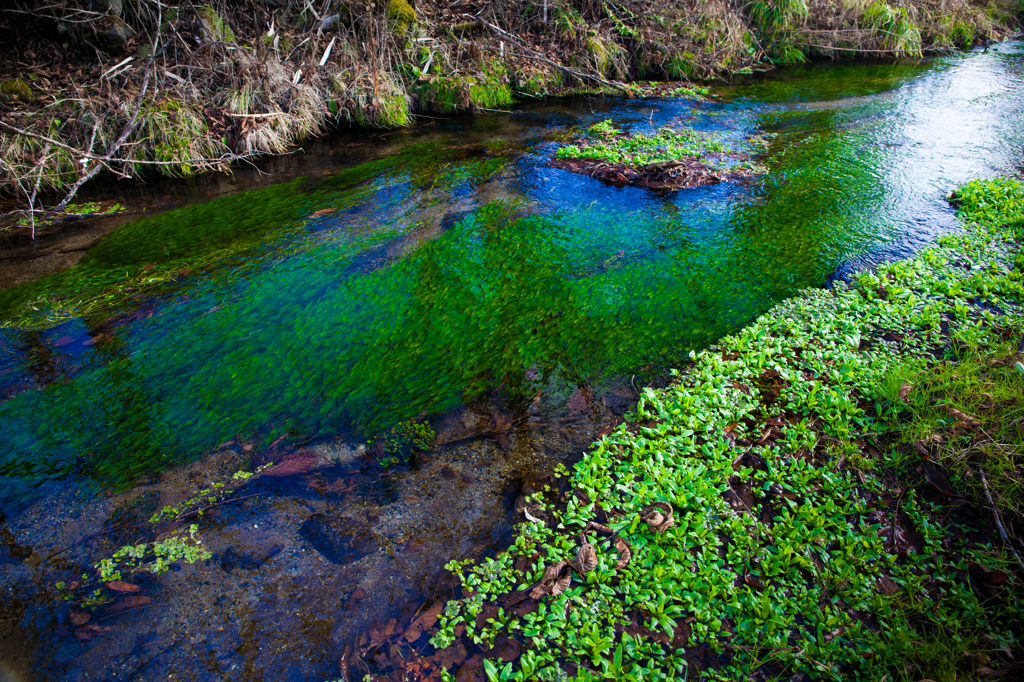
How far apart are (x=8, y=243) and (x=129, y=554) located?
4908 mm

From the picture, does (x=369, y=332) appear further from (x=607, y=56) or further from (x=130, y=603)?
(x=607, y=56)

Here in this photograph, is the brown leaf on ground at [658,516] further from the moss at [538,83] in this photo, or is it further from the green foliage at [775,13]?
the green foliage at [775,13]

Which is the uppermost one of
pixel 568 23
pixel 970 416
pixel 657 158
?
pixel 568 23

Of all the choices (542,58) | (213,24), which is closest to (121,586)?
(213,24)

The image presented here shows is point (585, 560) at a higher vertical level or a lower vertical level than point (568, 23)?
lower

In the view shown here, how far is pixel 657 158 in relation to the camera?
6.88 meters

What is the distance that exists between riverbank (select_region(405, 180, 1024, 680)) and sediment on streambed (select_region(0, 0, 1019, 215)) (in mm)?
6313

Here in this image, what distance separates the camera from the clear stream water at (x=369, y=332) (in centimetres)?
242

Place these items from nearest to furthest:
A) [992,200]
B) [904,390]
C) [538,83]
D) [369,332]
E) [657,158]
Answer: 1. [904,390]
2. [369,332]
3. [992,200]
4. [657,158]
5. [538,83]

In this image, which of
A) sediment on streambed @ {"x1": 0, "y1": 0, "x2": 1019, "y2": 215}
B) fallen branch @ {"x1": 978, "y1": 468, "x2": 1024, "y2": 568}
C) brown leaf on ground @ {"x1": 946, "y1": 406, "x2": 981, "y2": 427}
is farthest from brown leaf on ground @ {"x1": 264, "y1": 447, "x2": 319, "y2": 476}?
sediment on streambed @ {"x1": 0, "y1": 0, "x2": 1019, "y2": 215}

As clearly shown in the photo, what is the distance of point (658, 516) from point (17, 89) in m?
8.99

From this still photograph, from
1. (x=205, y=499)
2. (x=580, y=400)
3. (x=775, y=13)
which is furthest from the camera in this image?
(x=775, y=13)

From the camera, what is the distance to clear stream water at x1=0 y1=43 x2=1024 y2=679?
95.3 inches

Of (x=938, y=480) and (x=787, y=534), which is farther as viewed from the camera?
(x=938, y=480)
